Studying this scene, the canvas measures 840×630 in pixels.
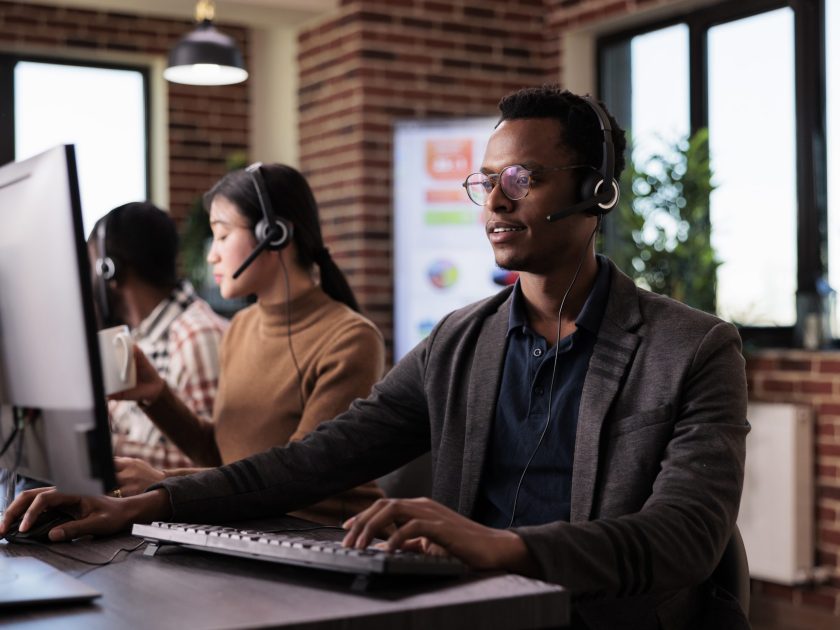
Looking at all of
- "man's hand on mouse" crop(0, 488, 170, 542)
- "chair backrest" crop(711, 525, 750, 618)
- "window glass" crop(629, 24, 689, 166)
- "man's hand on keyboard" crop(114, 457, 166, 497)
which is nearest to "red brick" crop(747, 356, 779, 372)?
"window glass" crop(629, 24, 689, 166)

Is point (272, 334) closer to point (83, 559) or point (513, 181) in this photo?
point (513, 181)

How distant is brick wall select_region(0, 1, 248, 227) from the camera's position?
6.29 meters

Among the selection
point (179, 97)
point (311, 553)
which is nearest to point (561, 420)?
point (311, 553)

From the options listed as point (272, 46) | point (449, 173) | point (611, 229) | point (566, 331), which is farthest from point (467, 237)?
point (566, 331)

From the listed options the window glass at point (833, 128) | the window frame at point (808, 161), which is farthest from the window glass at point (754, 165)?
the window glass at point (833, 128)

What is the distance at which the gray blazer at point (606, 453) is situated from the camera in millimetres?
1351

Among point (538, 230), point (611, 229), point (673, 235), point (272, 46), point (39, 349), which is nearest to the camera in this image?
point (39, 349)

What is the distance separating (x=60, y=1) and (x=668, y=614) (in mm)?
4700

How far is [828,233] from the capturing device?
4488 millimetres

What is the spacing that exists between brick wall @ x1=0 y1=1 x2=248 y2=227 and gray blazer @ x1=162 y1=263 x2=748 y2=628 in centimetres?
486

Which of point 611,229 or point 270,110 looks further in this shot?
point 270,110

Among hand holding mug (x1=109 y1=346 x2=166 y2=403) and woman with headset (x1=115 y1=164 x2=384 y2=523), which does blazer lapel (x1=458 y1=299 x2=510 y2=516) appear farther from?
hand holding mug (x1=109 y1=346 x2=166 y2=403)

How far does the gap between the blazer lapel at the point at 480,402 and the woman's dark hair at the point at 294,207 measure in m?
0.81

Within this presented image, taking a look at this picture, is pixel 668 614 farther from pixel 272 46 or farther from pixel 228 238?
pixel 272 46
